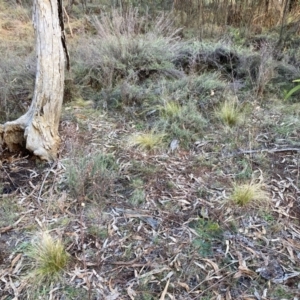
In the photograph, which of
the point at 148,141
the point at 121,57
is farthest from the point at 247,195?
the point at 121,57

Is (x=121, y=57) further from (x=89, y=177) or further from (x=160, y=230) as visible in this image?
(x=160, y=230)

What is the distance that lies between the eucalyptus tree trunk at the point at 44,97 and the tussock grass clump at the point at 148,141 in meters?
0.73

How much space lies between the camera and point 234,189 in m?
2.47

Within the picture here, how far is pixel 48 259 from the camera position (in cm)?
188

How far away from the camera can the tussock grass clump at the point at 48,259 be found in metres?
1.85

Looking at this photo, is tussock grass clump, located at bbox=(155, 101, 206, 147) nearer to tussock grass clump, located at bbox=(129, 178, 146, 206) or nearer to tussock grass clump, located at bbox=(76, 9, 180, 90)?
tussock grass clump, located at bbox=(129, 178, 146, 206)

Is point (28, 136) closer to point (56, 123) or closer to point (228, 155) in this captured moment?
point (56, 123)

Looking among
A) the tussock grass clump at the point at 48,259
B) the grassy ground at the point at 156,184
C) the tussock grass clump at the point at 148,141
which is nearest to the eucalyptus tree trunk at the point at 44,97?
the grassy ground at the point at 156,184

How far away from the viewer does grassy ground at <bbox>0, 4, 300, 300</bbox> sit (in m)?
1.88

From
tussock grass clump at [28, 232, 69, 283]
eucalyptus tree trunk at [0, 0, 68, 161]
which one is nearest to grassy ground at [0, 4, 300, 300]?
tussock grass clump at [28, 232, 69, 283]

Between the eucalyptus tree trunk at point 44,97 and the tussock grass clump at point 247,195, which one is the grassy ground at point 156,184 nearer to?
the tussock grass clump at point 247,195

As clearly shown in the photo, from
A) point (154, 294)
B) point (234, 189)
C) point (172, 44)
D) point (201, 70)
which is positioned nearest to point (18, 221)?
point (154, 294)

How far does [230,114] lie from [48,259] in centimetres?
235

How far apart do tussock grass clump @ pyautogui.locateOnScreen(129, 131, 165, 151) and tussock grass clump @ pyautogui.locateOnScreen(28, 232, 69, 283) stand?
1318 millimetres
